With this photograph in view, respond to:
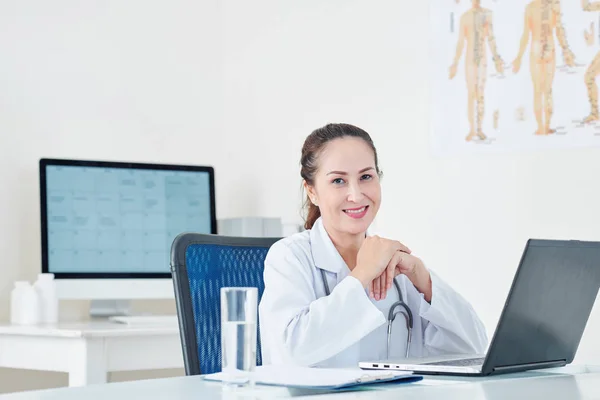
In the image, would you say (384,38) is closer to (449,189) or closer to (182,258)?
(449,189)

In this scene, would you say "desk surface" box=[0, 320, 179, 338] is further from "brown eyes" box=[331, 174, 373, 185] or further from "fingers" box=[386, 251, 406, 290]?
"fingers" box=[386, 251, 406, 290]

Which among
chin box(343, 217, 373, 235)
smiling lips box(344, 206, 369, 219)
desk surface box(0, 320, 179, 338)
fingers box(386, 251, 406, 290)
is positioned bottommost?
desk surface box(0, 320, 179, 338)

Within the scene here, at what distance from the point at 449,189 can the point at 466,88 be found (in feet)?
1.09

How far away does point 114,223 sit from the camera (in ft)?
10.5

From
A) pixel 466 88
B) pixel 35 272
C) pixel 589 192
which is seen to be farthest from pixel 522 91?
pixel 35 272

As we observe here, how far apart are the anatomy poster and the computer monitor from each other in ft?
3.11

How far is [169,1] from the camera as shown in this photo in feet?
12.3

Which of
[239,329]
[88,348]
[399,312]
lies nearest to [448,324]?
[399,312]

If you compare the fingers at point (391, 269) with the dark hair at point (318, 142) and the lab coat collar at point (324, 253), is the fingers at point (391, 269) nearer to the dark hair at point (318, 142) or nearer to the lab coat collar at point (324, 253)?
the lab coat collar at point (324, 253)

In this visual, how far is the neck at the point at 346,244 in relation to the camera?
6.55 ft

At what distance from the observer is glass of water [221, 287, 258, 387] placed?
1216mm

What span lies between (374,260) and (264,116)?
2.07 m

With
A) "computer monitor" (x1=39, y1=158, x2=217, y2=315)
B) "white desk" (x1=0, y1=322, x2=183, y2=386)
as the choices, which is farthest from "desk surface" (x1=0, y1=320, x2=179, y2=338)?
"computer monitor" (x1=39, y1=158, x2=217, y2=315)

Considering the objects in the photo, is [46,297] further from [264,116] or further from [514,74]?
[514,74]
